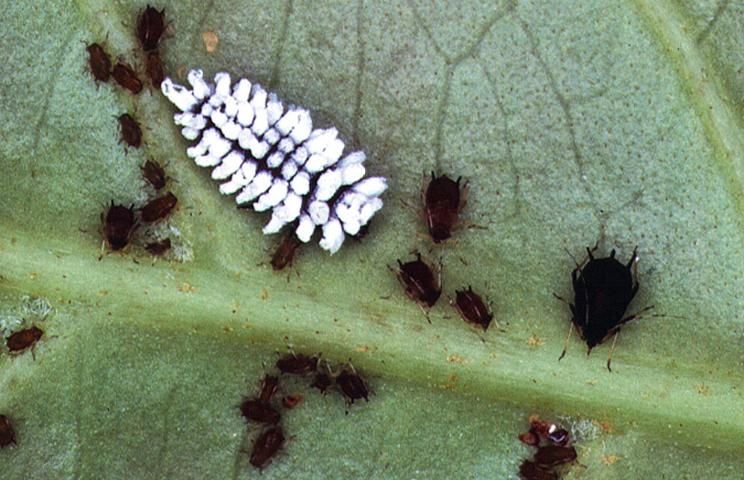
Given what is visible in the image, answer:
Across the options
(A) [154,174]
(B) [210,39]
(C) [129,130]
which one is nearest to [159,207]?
(A) [154,174]

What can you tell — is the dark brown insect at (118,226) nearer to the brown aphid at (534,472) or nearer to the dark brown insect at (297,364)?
the dark brown insect at (297,364)

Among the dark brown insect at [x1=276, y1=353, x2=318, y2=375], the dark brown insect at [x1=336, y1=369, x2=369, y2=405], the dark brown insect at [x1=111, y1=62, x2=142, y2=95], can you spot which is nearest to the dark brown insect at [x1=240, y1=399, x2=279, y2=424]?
the dark brown insect at [x1=276, y1=353, x2=318, y2=375]

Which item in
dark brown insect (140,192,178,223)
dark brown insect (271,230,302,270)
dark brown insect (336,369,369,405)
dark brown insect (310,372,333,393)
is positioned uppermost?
dark brown insect (271,230,302,270)

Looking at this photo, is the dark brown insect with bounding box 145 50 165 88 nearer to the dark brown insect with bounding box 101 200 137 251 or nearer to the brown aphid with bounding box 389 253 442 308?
the dark brown insect with bounding box 101 200 137 251

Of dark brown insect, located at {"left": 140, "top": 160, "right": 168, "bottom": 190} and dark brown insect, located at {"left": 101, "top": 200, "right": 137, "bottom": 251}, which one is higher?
dark brown insect, located at {"left": 140, "top": 160, "right": 168, "bottom": 190}

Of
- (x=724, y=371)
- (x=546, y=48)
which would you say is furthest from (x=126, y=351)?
(x=724, y=371)

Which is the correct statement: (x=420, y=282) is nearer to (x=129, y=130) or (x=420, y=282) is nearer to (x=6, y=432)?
(x=129, y=130)
